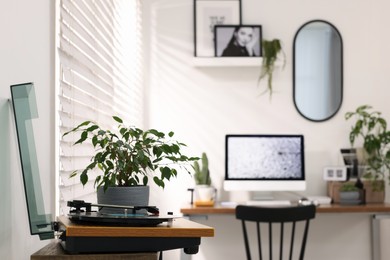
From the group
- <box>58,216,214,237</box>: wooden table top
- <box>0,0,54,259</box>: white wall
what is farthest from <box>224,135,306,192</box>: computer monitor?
<box>58,216,214,237</box>: wooden table top

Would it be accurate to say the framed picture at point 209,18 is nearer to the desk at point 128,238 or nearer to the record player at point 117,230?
the record player at point 117,230

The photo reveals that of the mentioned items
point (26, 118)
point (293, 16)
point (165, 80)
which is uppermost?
point (293, 16)

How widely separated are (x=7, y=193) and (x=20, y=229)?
0.47ft

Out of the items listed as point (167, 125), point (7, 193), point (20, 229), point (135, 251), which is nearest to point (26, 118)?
point (7, 193)

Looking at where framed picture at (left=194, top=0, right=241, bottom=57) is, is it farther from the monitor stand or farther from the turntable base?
the turntable base

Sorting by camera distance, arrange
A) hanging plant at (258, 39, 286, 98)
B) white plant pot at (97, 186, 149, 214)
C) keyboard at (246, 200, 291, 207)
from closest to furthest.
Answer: white plant pot at (97, 186, 149, 214), keyboard at (246, 200, 291, 207), hanging plant at (258, 39, 286, 98)

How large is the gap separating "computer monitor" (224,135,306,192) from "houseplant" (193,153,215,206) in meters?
0.12

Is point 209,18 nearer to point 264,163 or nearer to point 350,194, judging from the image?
point 264,163

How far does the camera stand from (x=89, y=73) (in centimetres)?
255

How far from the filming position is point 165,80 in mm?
4227

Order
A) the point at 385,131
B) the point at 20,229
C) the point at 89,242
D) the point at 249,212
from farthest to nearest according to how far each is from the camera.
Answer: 1. the point at 385,131
2. the point at 249,212
3. the point at 20,229
4. the point at 89,242

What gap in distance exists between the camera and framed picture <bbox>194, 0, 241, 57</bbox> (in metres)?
4.21

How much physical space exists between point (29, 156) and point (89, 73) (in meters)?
1.05

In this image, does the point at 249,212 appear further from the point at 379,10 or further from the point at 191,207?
the point at 379,10
